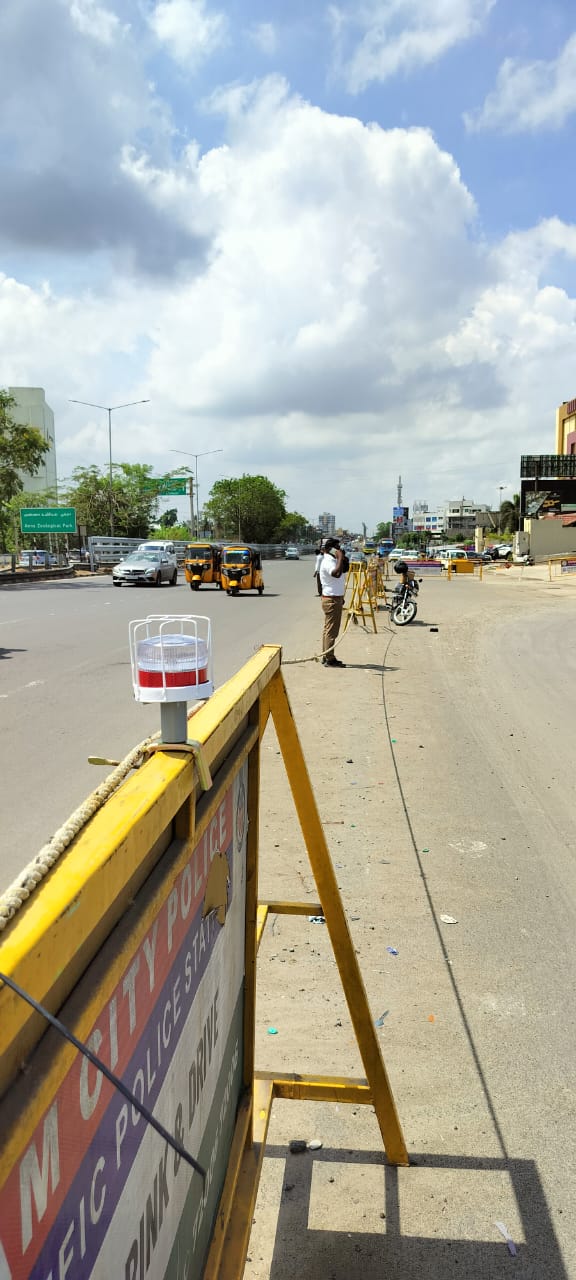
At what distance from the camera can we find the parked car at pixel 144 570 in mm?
33000

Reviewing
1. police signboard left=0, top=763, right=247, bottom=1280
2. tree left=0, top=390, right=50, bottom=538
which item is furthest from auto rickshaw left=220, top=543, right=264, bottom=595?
police signboard left=0, top=763, right=247, bottom=1280

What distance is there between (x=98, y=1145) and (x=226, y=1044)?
1.07 m

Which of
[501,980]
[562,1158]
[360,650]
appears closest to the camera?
[562,1158]

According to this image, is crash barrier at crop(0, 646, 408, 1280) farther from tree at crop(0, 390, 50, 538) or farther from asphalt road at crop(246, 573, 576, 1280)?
tree at crop(0, 390, 50, 538)

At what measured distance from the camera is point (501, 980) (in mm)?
3744

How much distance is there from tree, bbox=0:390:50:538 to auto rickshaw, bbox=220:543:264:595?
10.1 meters

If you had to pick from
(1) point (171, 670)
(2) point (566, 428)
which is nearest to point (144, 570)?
(1) point (171, 670)

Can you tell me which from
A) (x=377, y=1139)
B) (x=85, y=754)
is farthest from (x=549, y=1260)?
(x=85, y=754)

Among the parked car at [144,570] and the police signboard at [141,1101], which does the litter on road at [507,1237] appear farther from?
the parked car at [144,570]

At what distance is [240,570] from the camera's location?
2922cm

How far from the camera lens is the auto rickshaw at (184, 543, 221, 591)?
32500 mm

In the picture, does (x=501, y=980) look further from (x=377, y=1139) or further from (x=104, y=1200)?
(x=104, y=1200)

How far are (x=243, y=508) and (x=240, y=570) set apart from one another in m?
92.1

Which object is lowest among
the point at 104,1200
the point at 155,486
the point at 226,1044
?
the point at 226,1044
